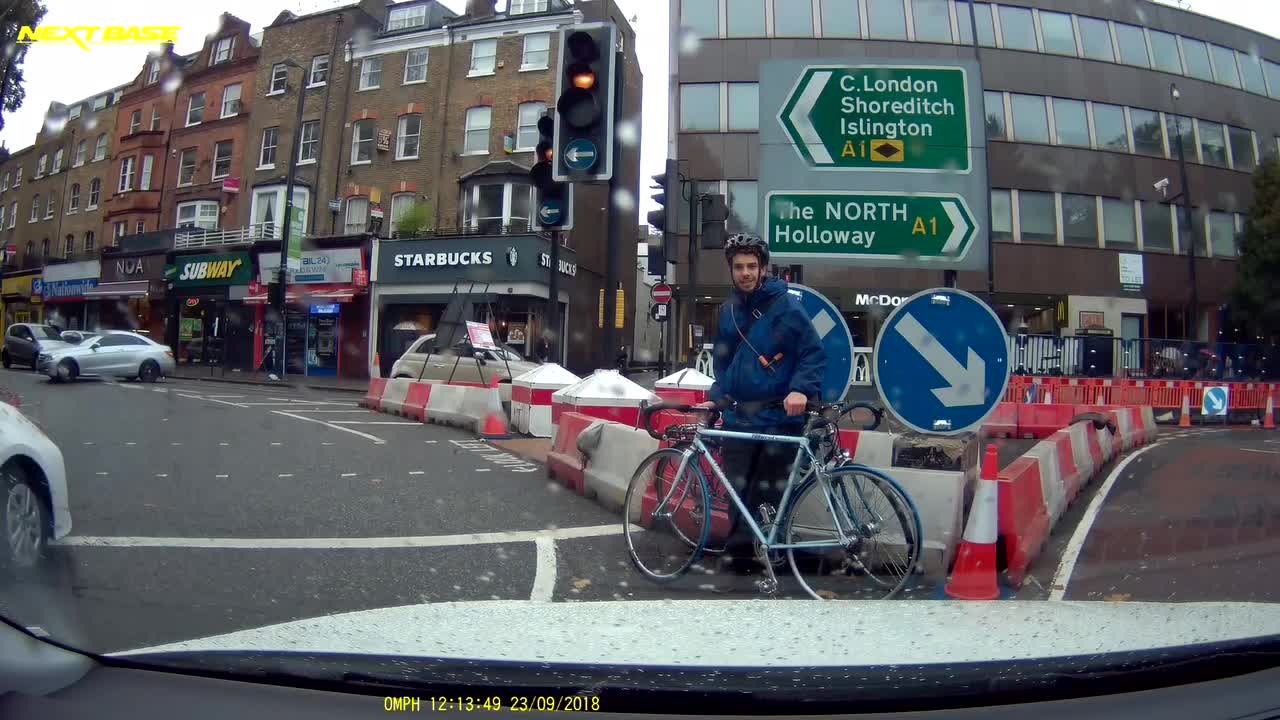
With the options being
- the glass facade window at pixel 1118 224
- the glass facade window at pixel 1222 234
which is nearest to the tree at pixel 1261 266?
the glass facade window at pixel 1222 234

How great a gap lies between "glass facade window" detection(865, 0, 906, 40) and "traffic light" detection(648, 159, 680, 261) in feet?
6.74

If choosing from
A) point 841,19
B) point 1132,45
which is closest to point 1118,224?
point 1132,45

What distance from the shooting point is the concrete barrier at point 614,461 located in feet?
18.3

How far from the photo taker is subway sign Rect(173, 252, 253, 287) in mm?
4605

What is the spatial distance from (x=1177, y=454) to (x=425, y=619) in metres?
11.2

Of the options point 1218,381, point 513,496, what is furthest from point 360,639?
point 1218,381

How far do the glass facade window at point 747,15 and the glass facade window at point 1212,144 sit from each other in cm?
513

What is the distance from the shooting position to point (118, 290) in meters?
4.29

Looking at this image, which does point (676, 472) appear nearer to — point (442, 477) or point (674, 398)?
point (442, 477)

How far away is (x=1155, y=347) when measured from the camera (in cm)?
1750

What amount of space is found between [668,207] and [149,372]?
4363 millimetres

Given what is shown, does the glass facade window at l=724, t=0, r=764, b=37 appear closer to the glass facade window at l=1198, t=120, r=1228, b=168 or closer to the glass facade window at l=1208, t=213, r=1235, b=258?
the glass facade window at l=1198, t=120, r=1228, b=168

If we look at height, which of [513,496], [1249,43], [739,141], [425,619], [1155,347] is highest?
[1249,43]

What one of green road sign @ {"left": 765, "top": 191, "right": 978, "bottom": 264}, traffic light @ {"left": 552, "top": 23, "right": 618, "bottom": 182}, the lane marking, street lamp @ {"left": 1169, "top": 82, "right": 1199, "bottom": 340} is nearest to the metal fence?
street lamp @ {"left": 1169, "top": 82, "right": 1199, "bottom": 340}
